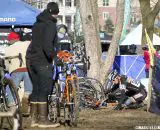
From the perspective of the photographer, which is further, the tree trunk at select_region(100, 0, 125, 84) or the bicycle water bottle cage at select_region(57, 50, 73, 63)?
the tree trunk at select_region(100, 0, 125, 84)

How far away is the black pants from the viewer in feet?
29.3

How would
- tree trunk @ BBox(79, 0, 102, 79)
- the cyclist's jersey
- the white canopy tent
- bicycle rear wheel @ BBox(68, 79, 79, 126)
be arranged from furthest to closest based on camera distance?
the white canopy tent → tree trunk @ BBox(79, 0, 102, 79) → the cyclist's jersey → bicycle rear wheel @ BBox(68, 79, 79, 126)

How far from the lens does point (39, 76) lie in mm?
8977

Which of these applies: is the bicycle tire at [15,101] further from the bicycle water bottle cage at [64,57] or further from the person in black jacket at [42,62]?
the bicycle water bottle cage at [64,57]

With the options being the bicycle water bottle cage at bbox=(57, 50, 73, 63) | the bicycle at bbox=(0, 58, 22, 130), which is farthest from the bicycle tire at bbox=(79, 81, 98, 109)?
the bicycle at bbox=(0, 58, 22, 130)

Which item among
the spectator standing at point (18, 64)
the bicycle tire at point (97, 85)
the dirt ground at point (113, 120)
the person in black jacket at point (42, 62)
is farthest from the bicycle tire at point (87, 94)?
the person in black jacket at point (42, 62)

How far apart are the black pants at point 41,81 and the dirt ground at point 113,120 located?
0.55 m

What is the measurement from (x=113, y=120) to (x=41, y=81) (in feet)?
7.13

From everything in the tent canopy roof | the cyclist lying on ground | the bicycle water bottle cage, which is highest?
the tent canopy roof

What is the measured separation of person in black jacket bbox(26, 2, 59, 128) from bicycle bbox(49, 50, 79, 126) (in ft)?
1.42

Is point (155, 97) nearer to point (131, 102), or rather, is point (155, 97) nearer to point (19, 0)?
point (131, 102)

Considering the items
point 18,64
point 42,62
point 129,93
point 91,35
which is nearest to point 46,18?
point 42,62

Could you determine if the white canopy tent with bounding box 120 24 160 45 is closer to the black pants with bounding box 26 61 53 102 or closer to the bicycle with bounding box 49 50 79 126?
the bicycle with bounding box 49 50 79 126

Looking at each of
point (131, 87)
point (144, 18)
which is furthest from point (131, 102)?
point (144, 18)
